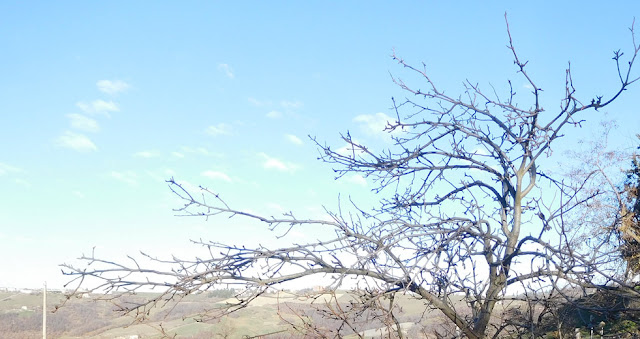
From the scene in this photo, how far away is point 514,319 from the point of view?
4.25 m

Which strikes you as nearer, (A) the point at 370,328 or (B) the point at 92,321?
(A) the point at 370,328

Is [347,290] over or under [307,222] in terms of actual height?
under

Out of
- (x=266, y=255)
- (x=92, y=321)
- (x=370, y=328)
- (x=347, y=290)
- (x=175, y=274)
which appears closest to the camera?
(x=175, y=274)

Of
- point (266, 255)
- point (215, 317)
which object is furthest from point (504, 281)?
point (215, 317)

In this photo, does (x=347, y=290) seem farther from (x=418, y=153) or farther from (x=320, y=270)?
(x=418, y=153)

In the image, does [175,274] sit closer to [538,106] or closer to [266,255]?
[266,255]

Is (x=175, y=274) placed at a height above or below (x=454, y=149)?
below

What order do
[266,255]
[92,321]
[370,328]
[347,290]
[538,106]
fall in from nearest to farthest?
[266,255]
[347,290]
[538,106]
[370,328]
[92,321]

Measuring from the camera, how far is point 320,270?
11.4 feet

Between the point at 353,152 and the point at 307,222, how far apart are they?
98 centimetres

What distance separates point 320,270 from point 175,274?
88cm

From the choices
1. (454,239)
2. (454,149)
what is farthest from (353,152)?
(454,239)

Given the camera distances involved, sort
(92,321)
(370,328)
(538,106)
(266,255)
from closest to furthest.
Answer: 1. (266,255)
2. (538,106)
3. (370,328)
4. (92,321)

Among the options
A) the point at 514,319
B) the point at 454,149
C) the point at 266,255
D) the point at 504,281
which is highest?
the point at 454,149
